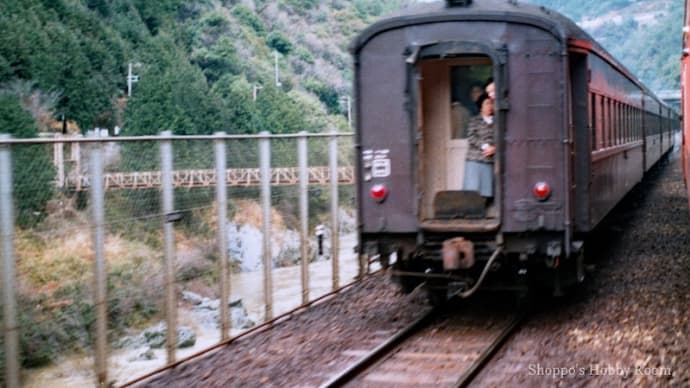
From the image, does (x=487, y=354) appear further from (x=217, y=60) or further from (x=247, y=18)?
(x=247, y=18)

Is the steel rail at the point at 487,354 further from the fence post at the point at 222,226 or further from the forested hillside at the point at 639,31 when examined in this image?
the forested hillside at the point at 639,31

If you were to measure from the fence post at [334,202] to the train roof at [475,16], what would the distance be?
8.62 feet

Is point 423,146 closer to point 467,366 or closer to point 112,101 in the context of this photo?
point 467,366

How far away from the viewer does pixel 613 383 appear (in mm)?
7148

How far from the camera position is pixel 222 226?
9297 mm

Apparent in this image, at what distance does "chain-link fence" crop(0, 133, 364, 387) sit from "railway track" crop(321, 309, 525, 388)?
1.68 metres

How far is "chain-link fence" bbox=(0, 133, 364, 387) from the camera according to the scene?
6672 millimetres

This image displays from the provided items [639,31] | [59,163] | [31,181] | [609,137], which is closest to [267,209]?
[59,163]

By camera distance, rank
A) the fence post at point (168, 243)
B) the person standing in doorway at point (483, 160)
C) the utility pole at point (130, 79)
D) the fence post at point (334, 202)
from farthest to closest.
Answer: the utility pole at point (130, 79), the fence post at point (334, 202), the person standing in doorway at point (483, 160), the fence post at point (168, 243)

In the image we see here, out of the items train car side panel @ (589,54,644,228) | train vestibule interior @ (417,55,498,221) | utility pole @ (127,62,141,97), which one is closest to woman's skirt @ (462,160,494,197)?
train vestibule interior @ (417,55,498,221)

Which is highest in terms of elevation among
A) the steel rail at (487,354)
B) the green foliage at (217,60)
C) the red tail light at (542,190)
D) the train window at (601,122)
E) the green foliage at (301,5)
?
the green foliage at (301,5)

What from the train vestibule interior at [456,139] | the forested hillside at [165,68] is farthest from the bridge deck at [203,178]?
the forested hillside at [165,68]

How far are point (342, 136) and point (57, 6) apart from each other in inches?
1881

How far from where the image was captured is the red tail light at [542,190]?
29.8ft
